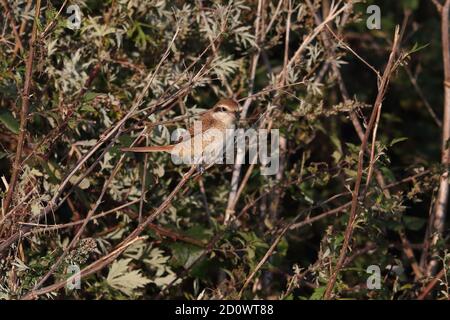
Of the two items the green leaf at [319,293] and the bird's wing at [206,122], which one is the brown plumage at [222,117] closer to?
the bird's wing at [206,122]

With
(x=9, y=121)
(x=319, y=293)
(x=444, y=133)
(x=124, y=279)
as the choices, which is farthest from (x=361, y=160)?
(x=444, y=133)

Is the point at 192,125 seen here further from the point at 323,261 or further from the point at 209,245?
the point at 323,261

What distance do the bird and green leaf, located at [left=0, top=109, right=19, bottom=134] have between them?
0.61 metres

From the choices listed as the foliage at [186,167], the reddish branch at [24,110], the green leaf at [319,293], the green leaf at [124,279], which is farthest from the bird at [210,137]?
the reddish branch at [24,110]

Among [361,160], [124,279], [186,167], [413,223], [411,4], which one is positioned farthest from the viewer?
[411,4]

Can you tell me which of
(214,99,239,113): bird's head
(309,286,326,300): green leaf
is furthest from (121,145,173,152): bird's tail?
(309,286,326,300): green leaf

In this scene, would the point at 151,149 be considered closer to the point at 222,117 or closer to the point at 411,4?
the point at 222,117

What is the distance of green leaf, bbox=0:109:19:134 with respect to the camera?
3408 mm

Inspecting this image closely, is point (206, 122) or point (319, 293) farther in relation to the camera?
point (206, 122)

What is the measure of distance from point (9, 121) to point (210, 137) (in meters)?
0.83

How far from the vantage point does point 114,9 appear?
3.89 meters

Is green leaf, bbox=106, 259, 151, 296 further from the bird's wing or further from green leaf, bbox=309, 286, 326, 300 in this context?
green leaf, bbox=309, 286, 326, 300

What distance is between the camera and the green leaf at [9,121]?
11.2 feet

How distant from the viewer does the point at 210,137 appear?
140 inches
